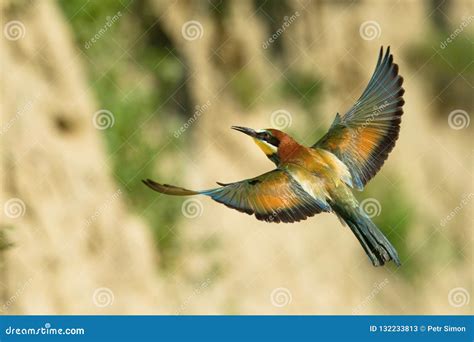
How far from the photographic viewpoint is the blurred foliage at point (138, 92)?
617cm

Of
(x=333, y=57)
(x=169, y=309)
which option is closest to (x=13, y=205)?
(x=169, y=309)

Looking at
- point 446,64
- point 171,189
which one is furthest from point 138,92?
point 171,189

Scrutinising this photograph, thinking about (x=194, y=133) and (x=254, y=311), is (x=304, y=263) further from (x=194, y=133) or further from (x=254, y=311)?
(x=194, y=133)

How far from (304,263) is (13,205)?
2665 mm

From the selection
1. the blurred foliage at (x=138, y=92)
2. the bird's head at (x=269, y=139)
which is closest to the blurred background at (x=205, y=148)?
the blurred foliage at (x=138, y=92)

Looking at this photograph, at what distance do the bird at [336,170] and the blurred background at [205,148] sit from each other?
3.88 ft

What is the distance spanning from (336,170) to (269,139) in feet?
0.90

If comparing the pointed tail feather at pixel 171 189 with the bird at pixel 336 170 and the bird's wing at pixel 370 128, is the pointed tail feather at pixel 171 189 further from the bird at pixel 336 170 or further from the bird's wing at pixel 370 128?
the bird's wing at pixel 370 128

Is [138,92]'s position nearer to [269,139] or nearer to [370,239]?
[269,139]

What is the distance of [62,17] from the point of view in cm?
628

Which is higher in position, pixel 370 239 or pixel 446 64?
pixel 446 64

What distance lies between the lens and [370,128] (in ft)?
12.5

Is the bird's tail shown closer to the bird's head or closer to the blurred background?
the bird's head
